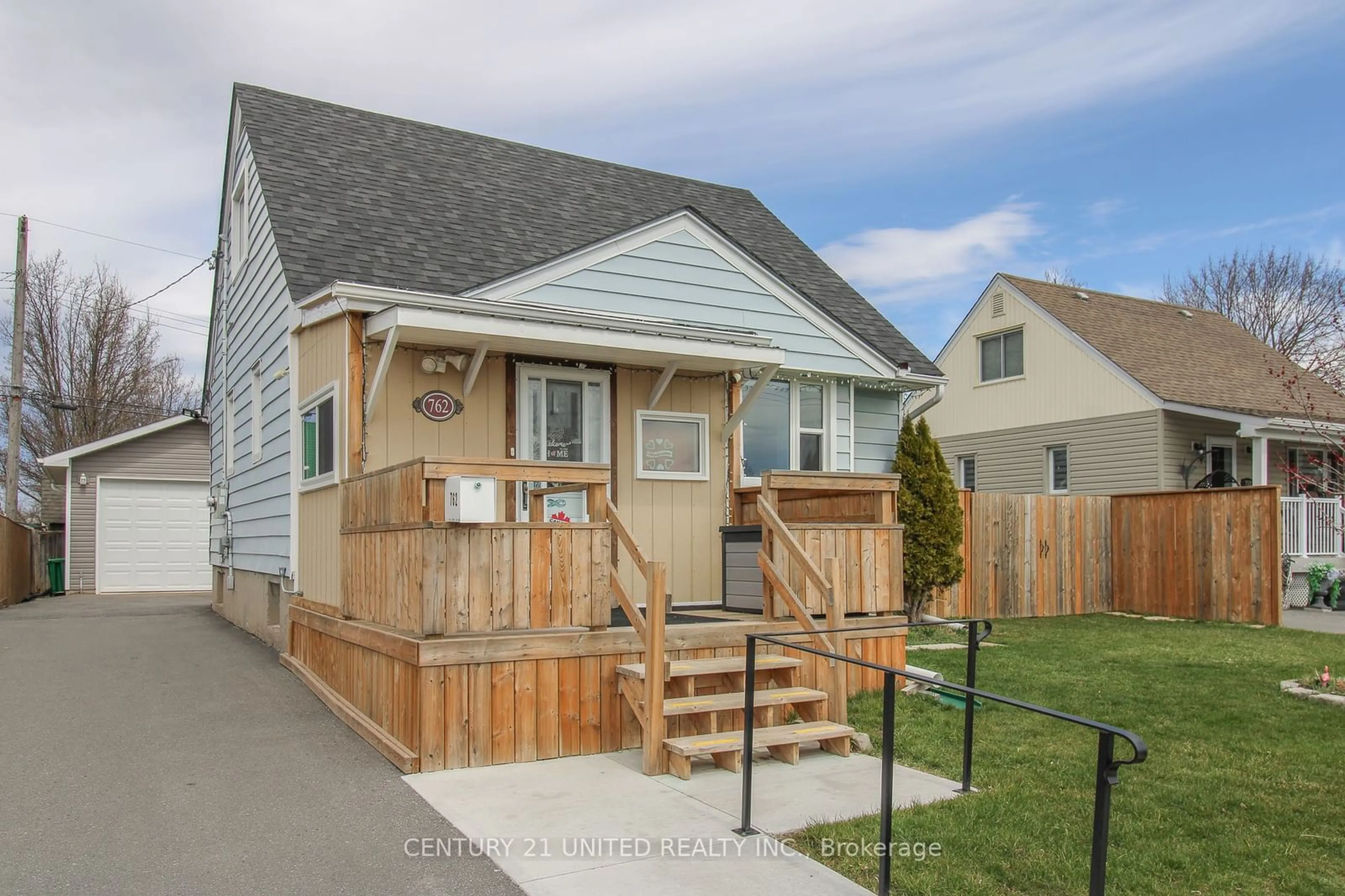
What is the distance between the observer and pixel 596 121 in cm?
1750

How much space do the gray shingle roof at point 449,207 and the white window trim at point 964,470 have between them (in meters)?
10.7

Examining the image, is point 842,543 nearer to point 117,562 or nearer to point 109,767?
point 109,767

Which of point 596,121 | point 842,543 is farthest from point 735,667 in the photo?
point 596,121

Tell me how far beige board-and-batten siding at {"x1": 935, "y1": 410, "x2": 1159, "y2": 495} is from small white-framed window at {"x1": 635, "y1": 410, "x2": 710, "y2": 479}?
33.6 ft

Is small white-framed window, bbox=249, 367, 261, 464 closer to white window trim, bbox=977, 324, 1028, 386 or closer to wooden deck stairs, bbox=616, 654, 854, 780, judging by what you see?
wooden deck stairs, bbox=616, 654, 854, 780

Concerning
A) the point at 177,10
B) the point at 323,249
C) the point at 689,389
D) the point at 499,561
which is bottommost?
the point at 499,561

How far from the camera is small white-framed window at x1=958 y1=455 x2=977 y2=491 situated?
22766mm

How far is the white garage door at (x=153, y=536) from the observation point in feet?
68.6

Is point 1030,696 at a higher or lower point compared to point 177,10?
lower

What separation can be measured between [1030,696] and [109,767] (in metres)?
6.51

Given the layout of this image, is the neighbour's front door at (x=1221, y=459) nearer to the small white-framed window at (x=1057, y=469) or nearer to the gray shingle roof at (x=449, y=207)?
the small white-framed window at (x=1057, y=469)

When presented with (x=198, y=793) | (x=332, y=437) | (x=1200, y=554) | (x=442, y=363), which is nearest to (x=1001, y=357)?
(x=1200, y=554)

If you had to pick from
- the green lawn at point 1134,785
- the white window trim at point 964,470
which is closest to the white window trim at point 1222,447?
the white window trim at point 964,470

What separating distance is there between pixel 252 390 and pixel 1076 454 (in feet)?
51.0
